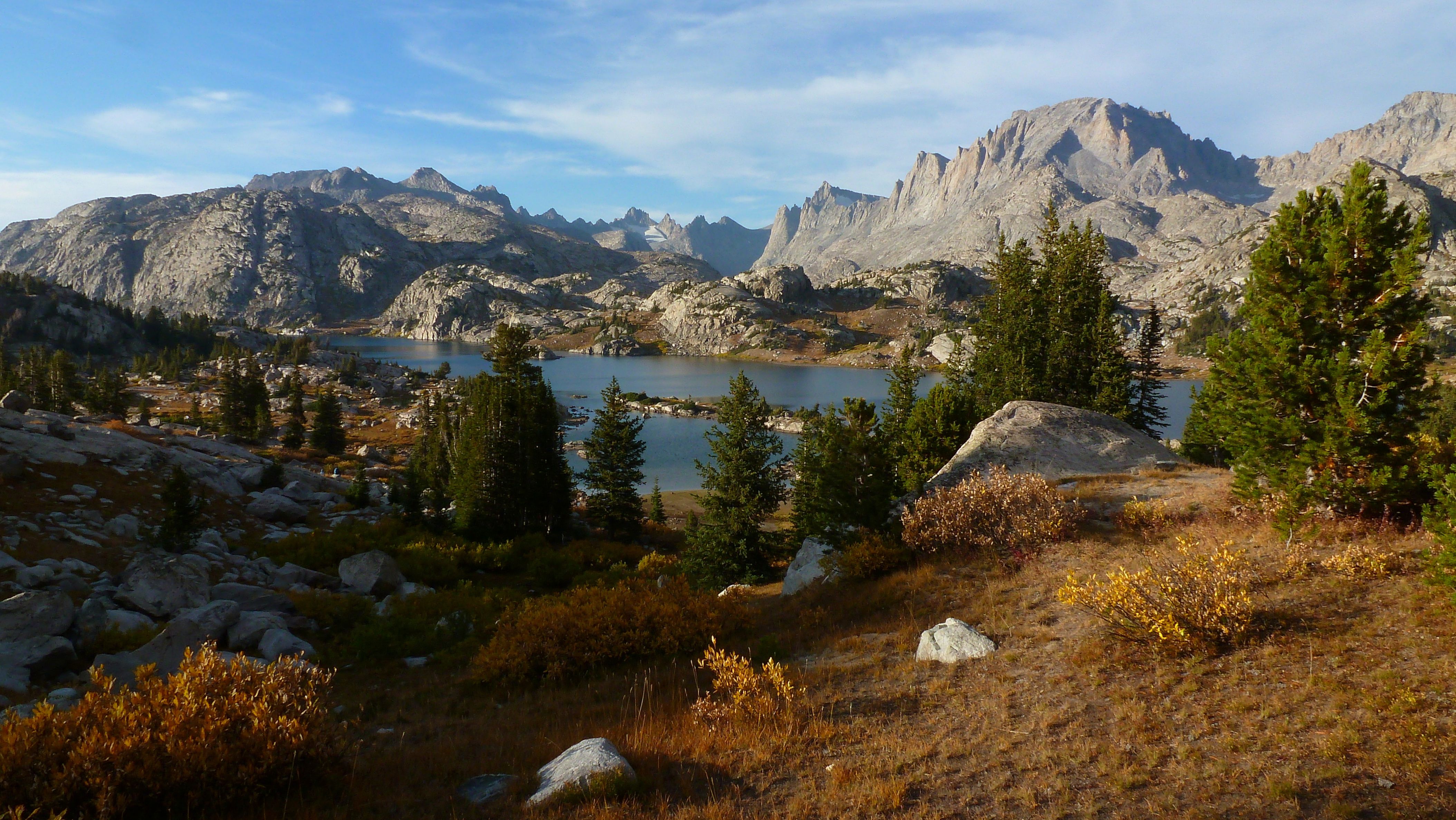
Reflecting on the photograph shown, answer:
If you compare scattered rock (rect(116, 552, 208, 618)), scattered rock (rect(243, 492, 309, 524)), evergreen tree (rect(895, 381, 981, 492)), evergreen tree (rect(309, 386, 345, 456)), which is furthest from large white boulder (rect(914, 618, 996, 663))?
evergreen tree (rect(309, 386, 345, 456))

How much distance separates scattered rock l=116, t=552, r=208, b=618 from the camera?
15.8m

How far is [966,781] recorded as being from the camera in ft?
22.3

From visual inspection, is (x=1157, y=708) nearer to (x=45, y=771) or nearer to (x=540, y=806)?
(x=540, y=806)

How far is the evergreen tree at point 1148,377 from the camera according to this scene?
137 feet

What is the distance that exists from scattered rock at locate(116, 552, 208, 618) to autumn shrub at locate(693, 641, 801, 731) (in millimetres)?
14235

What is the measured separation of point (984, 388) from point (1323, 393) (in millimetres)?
28689

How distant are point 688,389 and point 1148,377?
103 metres

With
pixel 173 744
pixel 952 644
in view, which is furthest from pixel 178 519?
pixel 952 644

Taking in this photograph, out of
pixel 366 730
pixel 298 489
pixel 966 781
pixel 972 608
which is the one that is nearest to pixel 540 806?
→ pixel 966 781

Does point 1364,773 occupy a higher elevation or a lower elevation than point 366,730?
higher

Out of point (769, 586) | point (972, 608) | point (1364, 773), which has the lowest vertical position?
point (769, 586)

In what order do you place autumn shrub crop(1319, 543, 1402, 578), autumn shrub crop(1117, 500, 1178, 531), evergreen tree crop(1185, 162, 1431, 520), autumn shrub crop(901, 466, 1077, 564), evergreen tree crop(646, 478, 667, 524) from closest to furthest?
autumn shrub crop(1319, 543, 1402, 578) < evergreen tree crop(1185, 162, 1431, 520) < autumn shrub crop(1117, 500, 1178, 531) < autumn shrub crop(901, 466, 1077, 564) < evergreen tree crop(646, 478, 667, 524)

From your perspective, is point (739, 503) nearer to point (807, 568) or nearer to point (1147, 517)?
point (807, 568)

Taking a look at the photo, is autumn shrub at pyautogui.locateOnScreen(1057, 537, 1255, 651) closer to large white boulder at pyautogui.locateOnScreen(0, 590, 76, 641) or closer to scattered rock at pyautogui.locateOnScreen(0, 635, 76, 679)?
scattered rock at pyautogui.locateOnScreen(0, 635, 76, 679)
